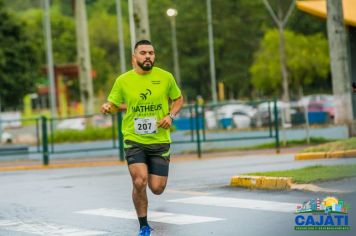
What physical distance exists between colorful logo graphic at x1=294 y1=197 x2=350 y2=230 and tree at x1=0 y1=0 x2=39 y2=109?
5388cm

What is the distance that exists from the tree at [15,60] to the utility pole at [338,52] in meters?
40.0

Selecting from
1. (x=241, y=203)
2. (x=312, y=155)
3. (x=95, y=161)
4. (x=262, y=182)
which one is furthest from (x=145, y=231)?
(x=95, y=161)

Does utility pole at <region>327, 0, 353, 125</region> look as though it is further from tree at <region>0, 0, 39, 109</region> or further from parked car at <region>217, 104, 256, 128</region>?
tree at <region>0, 0, 39, 109</region>

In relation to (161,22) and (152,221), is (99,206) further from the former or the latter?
(161,22)

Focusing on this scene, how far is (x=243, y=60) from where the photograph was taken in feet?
317

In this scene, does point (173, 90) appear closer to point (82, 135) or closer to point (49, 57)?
point (82, 135)

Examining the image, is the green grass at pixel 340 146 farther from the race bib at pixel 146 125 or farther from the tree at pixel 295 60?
the tree at pixel 295 60

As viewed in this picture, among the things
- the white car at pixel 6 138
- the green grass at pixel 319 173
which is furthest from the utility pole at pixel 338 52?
the white car at pixel 6 138

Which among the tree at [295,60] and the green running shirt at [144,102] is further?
the tree at [295,60]

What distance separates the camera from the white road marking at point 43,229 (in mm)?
10940

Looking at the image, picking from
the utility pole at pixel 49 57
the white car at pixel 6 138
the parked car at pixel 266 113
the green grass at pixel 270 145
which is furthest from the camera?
the utility pole at pixel 49 57

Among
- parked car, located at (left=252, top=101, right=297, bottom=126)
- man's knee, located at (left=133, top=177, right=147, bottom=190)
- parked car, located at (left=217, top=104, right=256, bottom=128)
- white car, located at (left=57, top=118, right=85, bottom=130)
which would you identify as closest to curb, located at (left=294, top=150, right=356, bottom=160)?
parked car, located at (left=252, top=101, right=297, bottom=126)

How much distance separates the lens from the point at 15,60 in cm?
6619

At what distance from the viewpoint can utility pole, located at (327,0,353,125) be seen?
2588 centimetres
